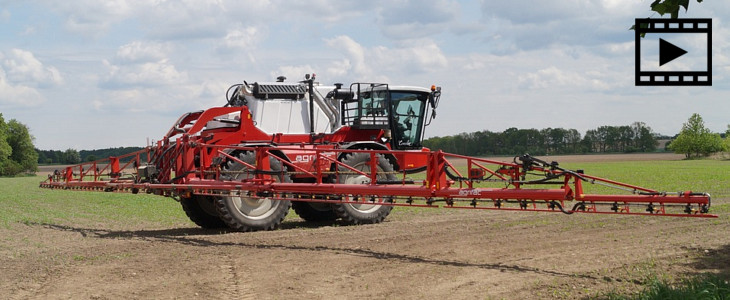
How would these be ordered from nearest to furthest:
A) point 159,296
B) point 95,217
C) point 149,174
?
1. point 159,296
2. point 149,174
3. point 95,217

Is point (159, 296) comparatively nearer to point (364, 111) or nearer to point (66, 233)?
point (66, 233)

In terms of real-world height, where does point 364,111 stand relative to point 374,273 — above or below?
above

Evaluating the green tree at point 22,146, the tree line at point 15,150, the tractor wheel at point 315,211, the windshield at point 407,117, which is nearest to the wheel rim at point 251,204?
the tractor wheel at point 315,211

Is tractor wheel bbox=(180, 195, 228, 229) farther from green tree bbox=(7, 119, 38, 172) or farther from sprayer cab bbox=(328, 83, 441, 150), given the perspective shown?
green tree bbox=(7, 119, 38, 172)

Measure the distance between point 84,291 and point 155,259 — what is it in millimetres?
2057

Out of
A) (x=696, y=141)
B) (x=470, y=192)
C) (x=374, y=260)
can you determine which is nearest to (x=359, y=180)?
(x=374, y=260)

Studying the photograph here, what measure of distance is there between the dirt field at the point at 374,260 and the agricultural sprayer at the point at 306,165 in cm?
64

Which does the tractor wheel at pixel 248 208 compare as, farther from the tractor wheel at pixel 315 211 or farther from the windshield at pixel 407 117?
the windshield at pixel 407 117

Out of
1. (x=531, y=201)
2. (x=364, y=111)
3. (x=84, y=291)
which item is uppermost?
(x=364, y=111)

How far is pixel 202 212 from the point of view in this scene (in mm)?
15133

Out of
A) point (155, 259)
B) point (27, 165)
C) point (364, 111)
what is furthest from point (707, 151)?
point (155, 259)

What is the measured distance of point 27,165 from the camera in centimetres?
9762

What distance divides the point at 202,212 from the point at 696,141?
11011cm

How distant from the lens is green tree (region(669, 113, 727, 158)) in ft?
366
